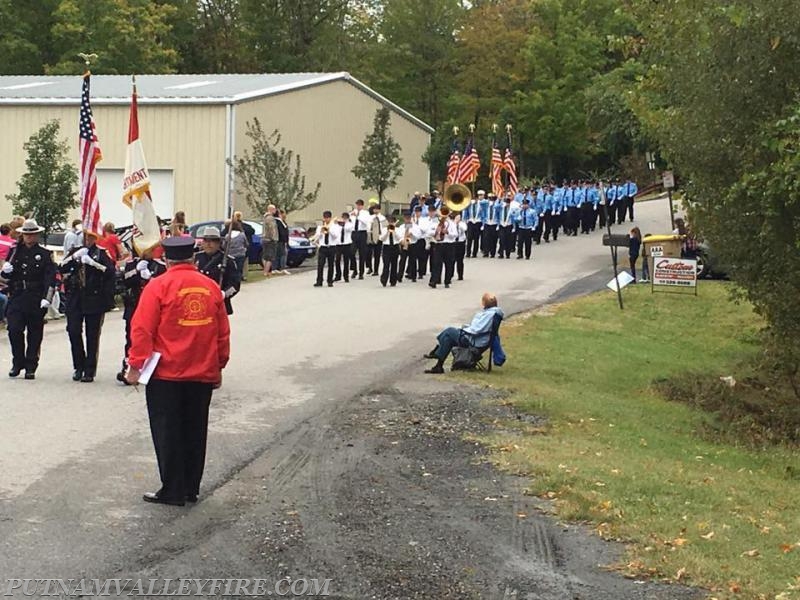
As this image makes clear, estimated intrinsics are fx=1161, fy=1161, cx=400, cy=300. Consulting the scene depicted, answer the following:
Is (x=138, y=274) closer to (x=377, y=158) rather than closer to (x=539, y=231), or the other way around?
(x=539, y=231)

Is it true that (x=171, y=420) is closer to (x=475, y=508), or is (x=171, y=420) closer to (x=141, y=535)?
(x=141, y=535)

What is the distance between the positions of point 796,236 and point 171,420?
9.50 m

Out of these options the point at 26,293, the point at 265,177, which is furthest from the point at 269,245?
the point at 26,293

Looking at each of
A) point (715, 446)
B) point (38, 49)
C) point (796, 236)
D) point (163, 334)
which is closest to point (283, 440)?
point (163, 334)

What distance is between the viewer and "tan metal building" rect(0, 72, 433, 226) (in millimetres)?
38656

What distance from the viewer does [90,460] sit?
389 inches

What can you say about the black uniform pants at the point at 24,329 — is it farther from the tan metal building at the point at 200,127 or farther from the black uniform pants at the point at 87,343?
the tan metal building at the point at 200,127

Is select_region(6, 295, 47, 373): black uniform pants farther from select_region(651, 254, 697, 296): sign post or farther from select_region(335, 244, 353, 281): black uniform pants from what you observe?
select_region(651, 254, 697, 296): sign post

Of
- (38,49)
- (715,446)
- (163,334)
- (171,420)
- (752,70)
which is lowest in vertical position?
(715,446)

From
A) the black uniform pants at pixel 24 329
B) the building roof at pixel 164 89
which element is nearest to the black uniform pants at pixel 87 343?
the black uniform pants at pixel 24 329

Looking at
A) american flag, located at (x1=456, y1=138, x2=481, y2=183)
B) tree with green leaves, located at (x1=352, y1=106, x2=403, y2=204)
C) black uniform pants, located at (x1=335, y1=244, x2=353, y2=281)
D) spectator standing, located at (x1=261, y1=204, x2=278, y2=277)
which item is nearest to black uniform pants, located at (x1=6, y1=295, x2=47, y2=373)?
black uniform pants, located at (x1=335, y1=244, x2=353, y2=281)

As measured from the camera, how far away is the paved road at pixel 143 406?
784 centimetres

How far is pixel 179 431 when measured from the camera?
8.70 metres

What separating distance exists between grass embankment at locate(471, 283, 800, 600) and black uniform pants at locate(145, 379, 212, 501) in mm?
2789
